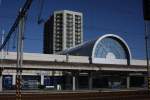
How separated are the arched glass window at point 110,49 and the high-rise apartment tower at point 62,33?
192 feet

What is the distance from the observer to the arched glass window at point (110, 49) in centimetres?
12050

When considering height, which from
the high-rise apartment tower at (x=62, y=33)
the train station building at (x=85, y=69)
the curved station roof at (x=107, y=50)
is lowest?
the train station building at (x=85, y=69)

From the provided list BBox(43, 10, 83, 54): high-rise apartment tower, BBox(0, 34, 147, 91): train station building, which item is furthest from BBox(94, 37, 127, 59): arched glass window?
BBox(43, 10, 83, 54): high-rise apartment tower

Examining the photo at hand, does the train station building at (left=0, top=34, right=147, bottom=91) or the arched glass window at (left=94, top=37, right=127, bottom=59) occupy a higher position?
the arched glass window at (left=94, top=37, right=127, bottom=59)

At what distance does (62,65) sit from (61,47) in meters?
88.5

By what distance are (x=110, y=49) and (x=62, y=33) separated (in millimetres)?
63222

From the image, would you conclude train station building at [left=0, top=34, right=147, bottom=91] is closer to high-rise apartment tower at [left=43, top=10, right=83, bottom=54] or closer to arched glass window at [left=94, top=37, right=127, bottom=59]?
arched glass window at [left=94, top=37, right=127, bottom=59]

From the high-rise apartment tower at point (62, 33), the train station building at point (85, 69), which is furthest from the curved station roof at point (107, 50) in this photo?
the high-rise apartment tower at point (62, 33)

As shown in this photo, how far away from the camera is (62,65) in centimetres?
9488

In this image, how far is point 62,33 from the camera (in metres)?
184

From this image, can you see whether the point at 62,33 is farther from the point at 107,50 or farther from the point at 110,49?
the point at 107,50

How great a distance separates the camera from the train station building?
98.4 m

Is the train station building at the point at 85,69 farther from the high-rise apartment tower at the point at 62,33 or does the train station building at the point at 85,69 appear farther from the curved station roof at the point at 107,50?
the high-rise apartment tower at the point at 62,33

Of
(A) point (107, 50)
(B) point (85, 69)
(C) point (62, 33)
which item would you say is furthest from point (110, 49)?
(C) point (62, 33)
